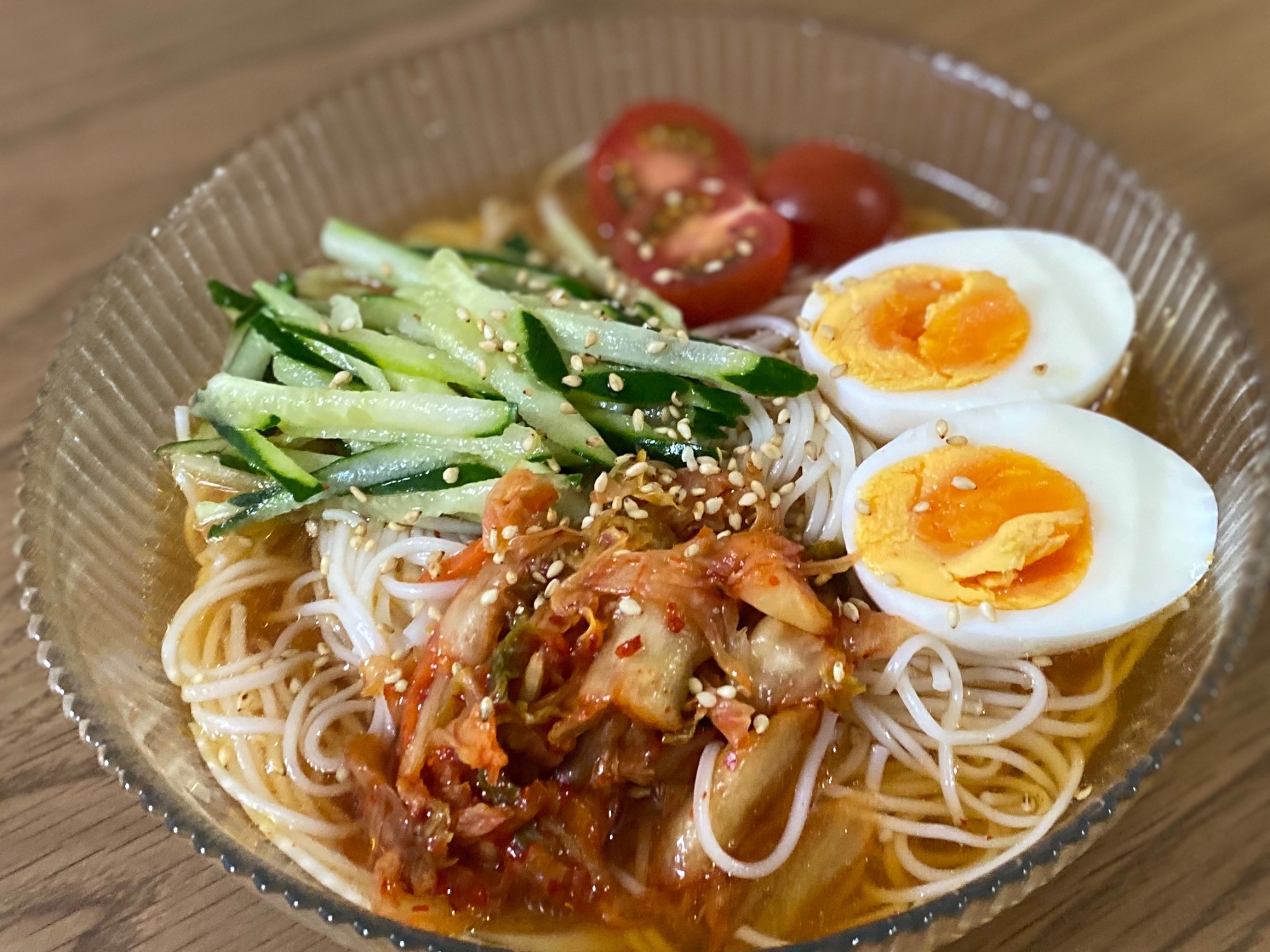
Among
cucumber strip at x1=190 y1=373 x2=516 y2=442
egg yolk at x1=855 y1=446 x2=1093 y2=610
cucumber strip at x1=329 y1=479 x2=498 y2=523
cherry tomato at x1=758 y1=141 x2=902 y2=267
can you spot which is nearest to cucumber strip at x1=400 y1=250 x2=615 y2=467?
cucumber strip at x1=190 y1=373 x2=516 y2=442

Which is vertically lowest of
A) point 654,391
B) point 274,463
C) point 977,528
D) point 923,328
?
point 977,528

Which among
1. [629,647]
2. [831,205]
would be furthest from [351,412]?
[831,205]

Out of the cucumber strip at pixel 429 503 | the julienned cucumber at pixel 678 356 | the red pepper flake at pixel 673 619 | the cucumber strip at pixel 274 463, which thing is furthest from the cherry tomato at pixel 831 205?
the cucumber strip at pixel 274 463

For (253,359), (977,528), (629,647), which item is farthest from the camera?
(253,359)

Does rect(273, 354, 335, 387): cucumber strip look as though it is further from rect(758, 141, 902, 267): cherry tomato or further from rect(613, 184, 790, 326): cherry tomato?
rect(758, 141, 902, 267): cherry tomato

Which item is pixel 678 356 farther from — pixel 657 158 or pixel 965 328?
pixel 657 158

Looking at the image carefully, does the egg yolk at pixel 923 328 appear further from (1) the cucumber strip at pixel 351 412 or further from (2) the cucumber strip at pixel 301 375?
(2) the cucumber strip at pixel 301 375

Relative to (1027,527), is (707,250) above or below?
above
